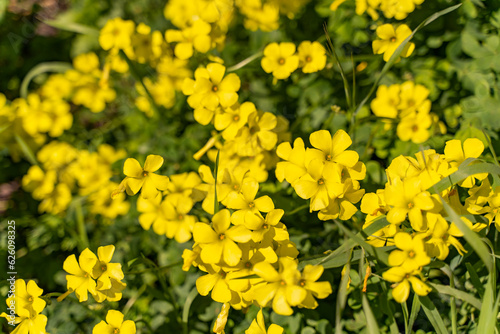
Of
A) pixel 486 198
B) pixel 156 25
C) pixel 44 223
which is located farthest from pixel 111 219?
pixel 486 198

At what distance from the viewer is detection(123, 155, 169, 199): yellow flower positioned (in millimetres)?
1301

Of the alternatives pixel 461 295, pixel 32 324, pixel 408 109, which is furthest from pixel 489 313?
pixel 32 324

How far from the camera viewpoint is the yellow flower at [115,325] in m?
1.24

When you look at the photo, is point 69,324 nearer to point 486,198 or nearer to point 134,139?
point 134,139

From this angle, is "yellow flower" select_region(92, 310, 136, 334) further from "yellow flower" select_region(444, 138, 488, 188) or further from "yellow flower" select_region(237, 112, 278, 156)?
"yellow flower" select_region(444, 138, 488, 188)

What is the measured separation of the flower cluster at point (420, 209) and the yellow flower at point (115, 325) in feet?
2.58

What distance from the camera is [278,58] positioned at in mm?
1660

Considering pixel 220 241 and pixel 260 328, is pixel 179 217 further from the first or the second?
pixel 260 328

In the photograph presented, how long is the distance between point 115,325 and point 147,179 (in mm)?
479

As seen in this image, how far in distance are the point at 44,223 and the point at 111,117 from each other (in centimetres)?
87

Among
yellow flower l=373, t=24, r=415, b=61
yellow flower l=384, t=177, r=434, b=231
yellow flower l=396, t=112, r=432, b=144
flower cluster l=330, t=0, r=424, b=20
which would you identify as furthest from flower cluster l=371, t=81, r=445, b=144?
yellow flower l=384, t=177, r=434, b=231

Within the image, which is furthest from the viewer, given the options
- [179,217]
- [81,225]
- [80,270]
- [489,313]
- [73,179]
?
[73,179]

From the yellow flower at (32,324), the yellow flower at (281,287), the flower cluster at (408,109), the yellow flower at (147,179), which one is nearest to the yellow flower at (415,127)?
the flower cluster at (408,109)

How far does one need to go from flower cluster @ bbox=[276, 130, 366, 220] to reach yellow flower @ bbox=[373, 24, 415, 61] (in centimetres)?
52
